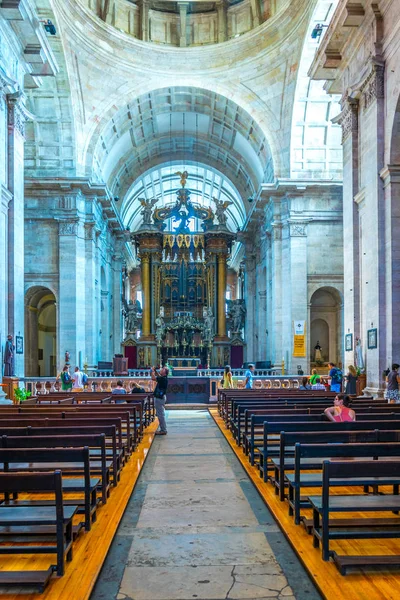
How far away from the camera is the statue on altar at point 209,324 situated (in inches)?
1539

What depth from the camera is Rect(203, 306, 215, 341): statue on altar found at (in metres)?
39.1

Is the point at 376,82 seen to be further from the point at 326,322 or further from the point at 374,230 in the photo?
the point at 326,322

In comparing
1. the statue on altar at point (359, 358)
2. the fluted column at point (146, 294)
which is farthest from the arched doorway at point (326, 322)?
the statue on altar at point (359, 358)

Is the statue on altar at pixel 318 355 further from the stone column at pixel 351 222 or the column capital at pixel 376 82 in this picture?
the column capital at pixel 376 82

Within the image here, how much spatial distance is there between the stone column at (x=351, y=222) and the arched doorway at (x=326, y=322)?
12.3 m

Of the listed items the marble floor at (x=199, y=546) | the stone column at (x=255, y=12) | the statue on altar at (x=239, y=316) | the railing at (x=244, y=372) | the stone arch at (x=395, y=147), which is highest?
the stone column at (x=255, y=12)

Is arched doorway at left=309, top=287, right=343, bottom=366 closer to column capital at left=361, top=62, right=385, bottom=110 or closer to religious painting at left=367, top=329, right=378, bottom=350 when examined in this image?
religious painting at left=367, top=329, right=378, bottom=350

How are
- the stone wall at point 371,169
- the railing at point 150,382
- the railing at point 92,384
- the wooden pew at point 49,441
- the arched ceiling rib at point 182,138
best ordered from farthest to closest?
the arched ceiling rib at point 182,138 → the railing at point 150,382 → the railing at point 92,384 → the stone wall at point 371,169 → the wooden pew at point 49,441

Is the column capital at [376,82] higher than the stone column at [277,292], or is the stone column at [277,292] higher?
the column capital at [376,82]

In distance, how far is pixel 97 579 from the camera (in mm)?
4738

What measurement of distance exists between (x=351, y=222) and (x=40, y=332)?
21744 mm

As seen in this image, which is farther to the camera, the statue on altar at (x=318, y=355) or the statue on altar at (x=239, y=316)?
the statue on altar at (x=239, y=316)

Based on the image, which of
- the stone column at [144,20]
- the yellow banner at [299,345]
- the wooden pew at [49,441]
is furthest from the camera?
the stone column at [144,20]

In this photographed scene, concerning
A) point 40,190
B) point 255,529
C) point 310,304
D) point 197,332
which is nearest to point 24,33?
point 40,190
